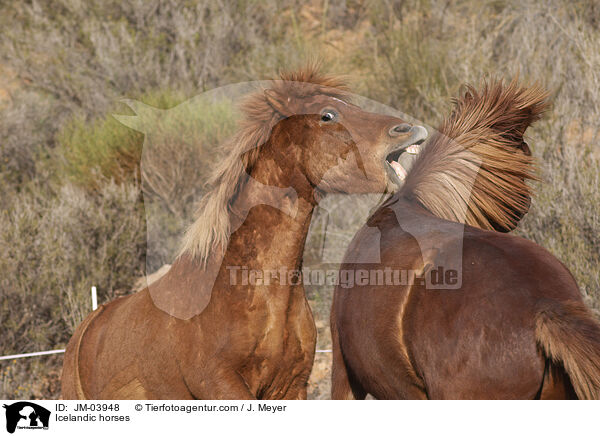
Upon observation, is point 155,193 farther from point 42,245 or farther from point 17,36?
point 17,36

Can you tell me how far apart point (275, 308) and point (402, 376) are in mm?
639

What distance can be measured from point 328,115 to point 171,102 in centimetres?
702

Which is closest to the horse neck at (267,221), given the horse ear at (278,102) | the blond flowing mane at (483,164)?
the horse ear at (278,102)

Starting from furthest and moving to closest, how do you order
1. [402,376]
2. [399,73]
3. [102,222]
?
1. [399,73]
2. [102,222]
3. [402,376]

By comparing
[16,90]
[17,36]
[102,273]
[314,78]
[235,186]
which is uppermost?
[314,78]

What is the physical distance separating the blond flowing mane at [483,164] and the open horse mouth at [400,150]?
1.14ft

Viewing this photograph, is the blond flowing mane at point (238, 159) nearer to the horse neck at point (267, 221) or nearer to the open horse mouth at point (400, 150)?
the horse neck at point (267, 221)

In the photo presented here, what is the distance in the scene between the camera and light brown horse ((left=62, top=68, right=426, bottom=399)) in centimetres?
289

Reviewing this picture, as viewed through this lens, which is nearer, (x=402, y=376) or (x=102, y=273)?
(x=402, y=376)

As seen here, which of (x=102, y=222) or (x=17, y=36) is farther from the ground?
(x=17, y=36)

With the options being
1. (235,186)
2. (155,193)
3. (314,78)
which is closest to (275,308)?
(235,186)

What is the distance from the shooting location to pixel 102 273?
24.5ft
